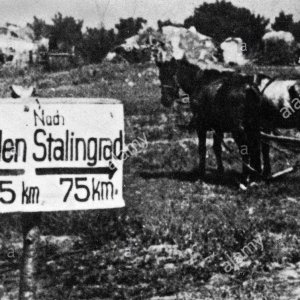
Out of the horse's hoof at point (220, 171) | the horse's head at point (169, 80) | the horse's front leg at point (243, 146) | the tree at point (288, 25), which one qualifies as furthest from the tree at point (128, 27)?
the horse's front leg at point (243, 146)

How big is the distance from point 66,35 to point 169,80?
2466 cm

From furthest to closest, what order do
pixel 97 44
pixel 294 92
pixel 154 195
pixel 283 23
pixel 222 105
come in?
pixel 283 23
pixel 97 44
pixel 222 105
pixel 294 92
pixel 154 195

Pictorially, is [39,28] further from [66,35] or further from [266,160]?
[266,160]

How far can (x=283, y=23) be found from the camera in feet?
124

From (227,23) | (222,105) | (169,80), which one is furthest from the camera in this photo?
(227,23)

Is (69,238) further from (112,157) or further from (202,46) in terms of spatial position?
(202,46)

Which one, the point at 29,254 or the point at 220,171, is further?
the point at 220,171

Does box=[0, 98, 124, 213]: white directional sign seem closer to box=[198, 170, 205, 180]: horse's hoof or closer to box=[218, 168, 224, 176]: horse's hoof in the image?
box=[198, 170, 205, 180]: horse's hoof

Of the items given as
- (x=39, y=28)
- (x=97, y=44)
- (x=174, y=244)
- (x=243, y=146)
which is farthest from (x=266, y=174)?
(x=39, y=28)

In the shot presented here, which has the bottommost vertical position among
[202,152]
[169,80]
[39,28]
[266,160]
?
[266,160]

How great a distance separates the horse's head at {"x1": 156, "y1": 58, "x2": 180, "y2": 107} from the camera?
519 inches

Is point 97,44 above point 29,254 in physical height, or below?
above

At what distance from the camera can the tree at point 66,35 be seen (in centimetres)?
3650

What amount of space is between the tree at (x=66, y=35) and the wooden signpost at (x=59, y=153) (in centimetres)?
3205
